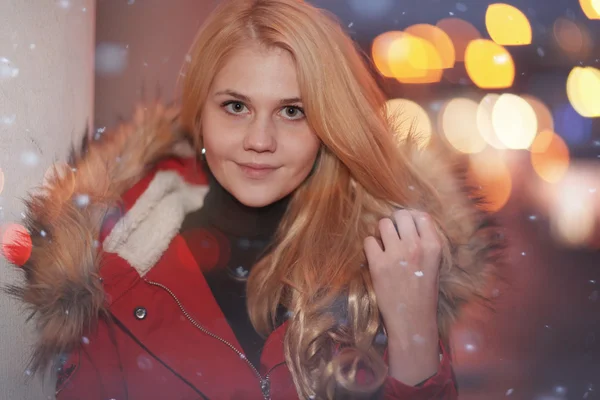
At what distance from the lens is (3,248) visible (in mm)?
1091

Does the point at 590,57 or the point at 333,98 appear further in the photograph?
the point at 590,57

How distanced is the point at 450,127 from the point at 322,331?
396mm

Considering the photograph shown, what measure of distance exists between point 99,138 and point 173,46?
0.63ft

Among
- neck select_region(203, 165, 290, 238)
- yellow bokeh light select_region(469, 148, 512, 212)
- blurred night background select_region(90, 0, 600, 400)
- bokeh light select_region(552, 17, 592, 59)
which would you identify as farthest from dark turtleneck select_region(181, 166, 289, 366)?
bokeh light select_region(552, 17, 592, 59)

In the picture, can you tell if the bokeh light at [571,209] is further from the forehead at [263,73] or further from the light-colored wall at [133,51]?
the light-colored wall at [133,51]

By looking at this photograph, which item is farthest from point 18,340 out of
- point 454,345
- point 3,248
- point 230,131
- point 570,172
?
point 570,172

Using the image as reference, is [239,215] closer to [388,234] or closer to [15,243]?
[388,234]

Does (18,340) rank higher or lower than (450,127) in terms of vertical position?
lower

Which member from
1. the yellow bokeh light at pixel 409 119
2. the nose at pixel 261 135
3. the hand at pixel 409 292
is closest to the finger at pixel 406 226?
the hand at pixel 409 292

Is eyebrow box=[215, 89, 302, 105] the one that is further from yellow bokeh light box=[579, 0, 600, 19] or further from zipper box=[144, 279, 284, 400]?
yellow bokeh light box=[579, 0, 600, 19]

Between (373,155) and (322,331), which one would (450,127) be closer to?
(373,155)

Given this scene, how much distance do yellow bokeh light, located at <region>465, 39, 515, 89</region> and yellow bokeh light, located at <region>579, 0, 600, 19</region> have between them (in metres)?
0.16

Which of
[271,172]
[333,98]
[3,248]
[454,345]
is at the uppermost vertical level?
[333,98]

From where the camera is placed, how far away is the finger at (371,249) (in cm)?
104
